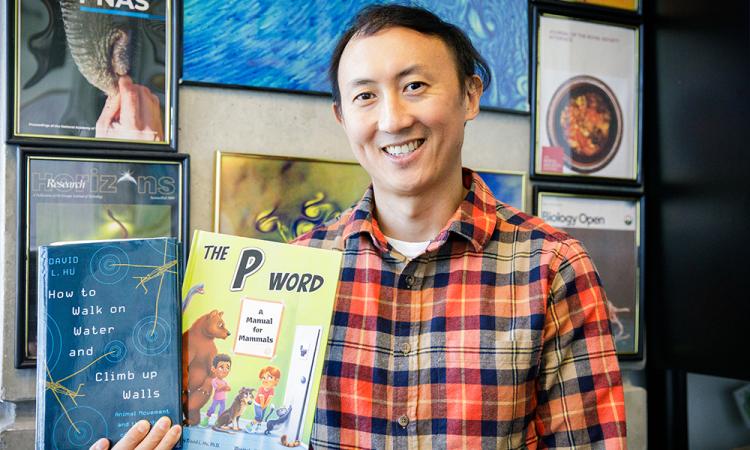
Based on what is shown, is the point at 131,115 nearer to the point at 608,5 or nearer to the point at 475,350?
the point at 475,350

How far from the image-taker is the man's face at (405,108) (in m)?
1.20

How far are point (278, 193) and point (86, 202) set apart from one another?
0.46 meters

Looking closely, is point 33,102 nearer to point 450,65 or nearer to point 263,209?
point 263,209

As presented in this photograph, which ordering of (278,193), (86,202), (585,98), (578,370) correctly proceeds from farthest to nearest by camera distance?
1. (585,98)
2. (278,193)
3. (86,202)
4. (578,370)

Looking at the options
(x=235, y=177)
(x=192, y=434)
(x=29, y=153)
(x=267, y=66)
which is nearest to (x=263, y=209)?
(x=235, y=177)

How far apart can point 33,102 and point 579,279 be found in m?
1.25

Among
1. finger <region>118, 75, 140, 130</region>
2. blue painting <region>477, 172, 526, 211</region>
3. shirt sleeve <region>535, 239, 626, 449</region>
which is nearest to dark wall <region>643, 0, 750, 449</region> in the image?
blue painting <region>477, 172, 526, 211</region>

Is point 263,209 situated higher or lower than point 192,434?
higher

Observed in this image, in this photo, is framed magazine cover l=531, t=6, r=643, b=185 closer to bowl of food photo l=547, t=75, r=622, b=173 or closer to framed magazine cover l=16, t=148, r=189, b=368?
bowl of food photo l=547, t=75, r=622, b=173

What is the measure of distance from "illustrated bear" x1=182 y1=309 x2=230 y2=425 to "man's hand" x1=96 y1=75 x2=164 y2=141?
0.74 m

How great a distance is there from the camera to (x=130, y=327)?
990 millimetres

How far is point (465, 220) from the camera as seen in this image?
1.23m

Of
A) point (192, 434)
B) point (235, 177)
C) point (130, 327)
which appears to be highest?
point (235, 177)

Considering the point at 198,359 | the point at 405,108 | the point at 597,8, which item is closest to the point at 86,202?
the point at 198,359
